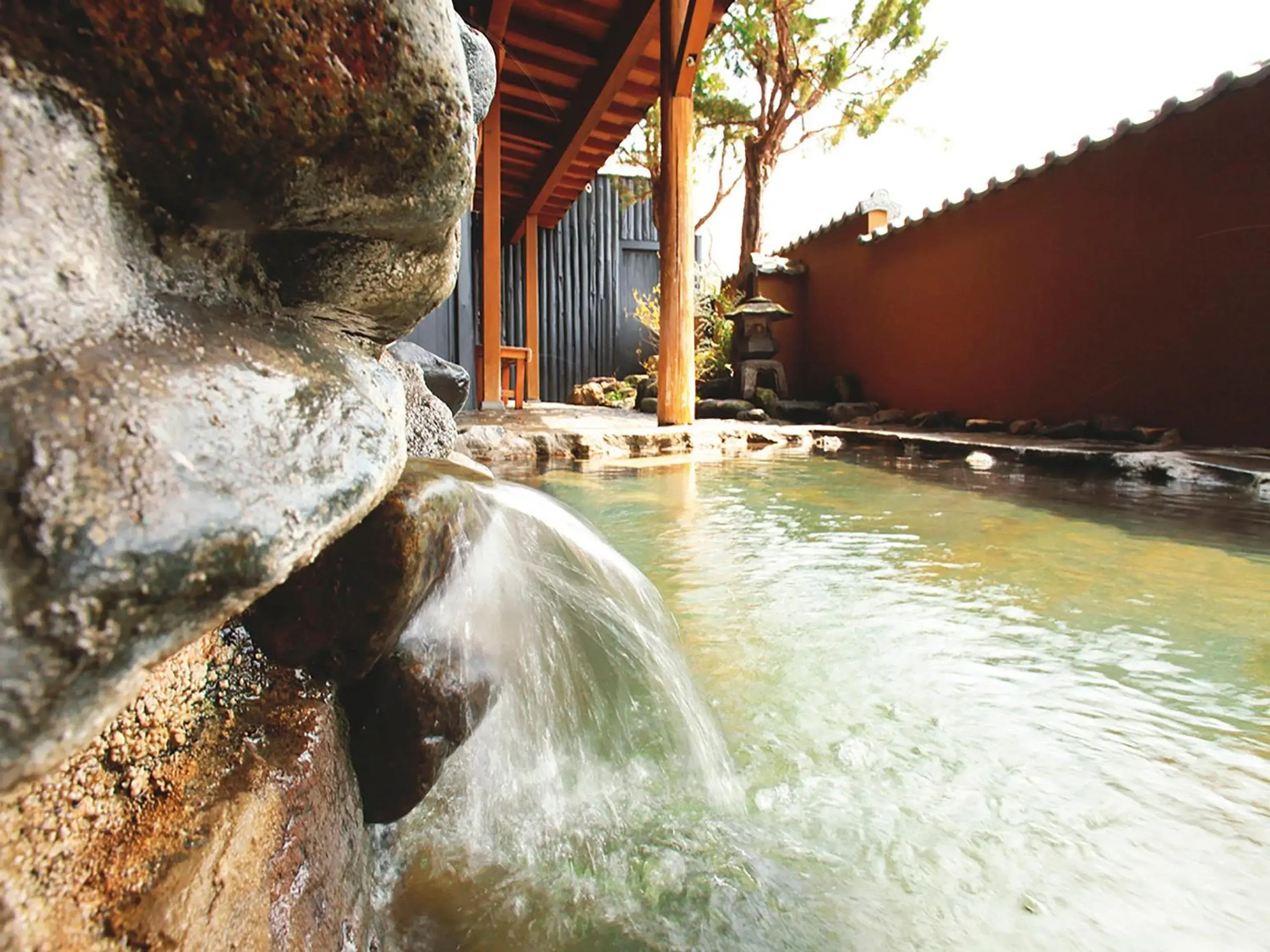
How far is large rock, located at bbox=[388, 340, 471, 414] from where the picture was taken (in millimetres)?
2799

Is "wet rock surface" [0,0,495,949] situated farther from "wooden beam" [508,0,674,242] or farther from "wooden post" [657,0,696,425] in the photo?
"wooden beam" [508,0,674,242]

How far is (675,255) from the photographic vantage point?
19.2ft

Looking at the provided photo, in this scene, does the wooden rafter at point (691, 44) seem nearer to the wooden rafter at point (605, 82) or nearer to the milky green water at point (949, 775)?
the wooden rafter at point (605, 82)

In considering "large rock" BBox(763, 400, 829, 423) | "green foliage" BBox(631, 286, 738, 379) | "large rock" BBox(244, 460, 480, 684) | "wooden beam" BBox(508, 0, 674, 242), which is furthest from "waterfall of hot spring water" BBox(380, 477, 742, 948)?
"green foliage" BBox(631, 286, 738, 379)

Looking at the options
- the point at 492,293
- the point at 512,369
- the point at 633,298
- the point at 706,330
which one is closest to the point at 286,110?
the point at 492,293

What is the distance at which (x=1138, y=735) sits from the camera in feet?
4.40

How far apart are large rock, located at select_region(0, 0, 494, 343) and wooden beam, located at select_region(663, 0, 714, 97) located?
5.31 metres

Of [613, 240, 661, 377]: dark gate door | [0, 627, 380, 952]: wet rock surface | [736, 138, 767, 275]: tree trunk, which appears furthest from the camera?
[613, 240, 661, 377]: dark gate door

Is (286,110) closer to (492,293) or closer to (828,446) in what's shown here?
(828,446)

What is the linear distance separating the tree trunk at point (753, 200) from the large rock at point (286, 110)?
10705mm

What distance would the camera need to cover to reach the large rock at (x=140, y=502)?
0.38 metres

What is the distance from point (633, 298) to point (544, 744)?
42.0 feet

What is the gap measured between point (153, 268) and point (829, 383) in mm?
→ 10018

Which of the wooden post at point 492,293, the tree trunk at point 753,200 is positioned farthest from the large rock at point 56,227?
the tree trunk at point 753,200
